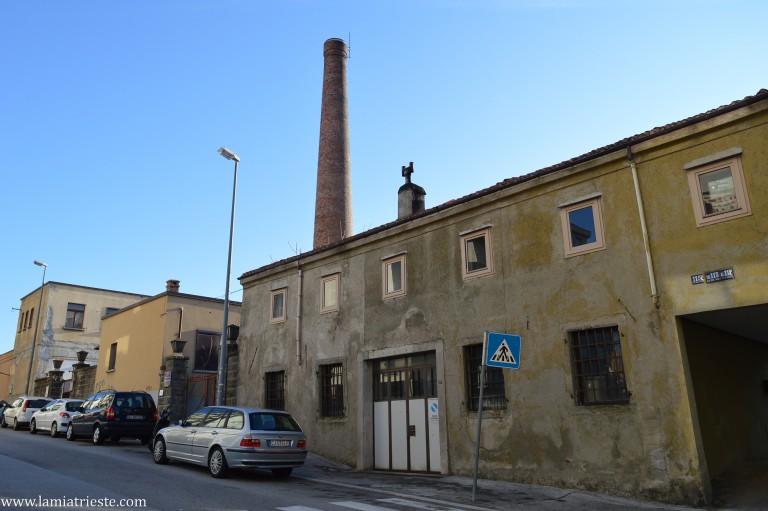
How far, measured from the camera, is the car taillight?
12.0 metres

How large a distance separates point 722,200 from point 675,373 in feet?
10.5

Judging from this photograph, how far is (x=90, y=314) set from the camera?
133 feet

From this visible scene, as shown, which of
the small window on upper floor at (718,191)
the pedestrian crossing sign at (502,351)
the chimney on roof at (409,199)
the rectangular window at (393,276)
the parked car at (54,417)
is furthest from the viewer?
the parked car at (54,417)

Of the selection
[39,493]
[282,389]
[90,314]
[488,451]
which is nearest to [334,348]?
[282,389]

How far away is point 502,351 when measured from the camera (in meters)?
10.6

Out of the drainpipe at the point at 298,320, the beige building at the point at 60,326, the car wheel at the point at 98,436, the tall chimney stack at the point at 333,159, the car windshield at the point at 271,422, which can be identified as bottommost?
the car wheel at the point at 98,436

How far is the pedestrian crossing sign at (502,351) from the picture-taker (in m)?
10.4

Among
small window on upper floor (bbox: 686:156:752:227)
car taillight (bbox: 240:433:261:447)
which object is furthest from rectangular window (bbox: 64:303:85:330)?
small window on upper floor (bbox: 686:156:752:227)

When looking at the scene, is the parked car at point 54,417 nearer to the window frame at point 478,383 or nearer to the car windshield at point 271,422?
the car windshield at point 271,422

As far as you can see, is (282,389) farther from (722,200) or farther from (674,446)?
(722,200)

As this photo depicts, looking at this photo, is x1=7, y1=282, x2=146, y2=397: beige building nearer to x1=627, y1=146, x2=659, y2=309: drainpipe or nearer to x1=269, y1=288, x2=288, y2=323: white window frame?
x1=269, y1=288, x2=288, y2=323: white window frame

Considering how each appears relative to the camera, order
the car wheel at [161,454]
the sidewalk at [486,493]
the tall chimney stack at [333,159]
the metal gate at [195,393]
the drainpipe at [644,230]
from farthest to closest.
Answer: the tall chimney stack at [333,159] < the metal gate at [195,393] < the car wheel at [161,454] < the drainpipe at [644,230] < the sidewalk at [486,493]

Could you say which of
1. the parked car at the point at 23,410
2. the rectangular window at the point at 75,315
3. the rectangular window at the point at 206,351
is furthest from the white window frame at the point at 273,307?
the rectangular window at the point at 75,315

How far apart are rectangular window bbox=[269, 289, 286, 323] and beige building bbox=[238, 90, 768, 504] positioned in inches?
113
